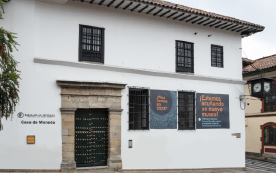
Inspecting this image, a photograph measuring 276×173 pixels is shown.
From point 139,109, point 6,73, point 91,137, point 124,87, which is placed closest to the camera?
point 6,73

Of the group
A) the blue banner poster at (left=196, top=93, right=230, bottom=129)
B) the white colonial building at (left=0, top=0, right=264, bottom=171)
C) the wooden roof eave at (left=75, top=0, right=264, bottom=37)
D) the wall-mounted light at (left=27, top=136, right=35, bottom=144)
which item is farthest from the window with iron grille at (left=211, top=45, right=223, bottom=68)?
the wall-mounted light at (left=27, top=136, right=35, bottom=144)

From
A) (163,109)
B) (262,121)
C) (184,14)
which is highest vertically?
(184,14)

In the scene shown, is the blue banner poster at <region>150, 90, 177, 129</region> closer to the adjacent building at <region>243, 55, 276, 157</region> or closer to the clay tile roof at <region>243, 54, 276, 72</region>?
the adjacent building at <region>243, 55, 276, 157</region>

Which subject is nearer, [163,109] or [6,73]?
[6,73]

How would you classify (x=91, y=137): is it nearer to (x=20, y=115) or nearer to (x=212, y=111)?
(x=20, y=115)

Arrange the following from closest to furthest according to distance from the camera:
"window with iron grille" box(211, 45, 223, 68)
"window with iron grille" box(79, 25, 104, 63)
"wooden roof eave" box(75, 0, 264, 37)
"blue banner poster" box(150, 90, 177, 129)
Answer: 1. "window with iron grille" box(79, 25, 104, 63)
2. "wooden roof eave" box(75, 0, 264, 37)
3. "blue banner poster" box(150, 90, 177, 129)
4. "window with iron grille" box(211, 45, 223, 68)

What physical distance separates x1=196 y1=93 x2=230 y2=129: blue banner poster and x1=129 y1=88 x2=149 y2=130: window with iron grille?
88.2 inches

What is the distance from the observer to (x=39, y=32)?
32.1ft

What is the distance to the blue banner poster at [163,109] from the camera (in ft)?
37.7

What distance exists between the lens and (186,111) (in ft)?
40.3

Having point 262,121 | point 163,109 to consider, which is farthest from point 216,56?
point 262,121

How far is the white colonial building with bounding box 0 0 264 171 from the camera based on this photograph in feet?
31.4

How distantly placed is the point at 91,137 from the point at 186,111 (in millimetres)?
3860

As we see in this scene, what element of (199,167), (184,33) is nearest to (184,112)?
(199,167)
